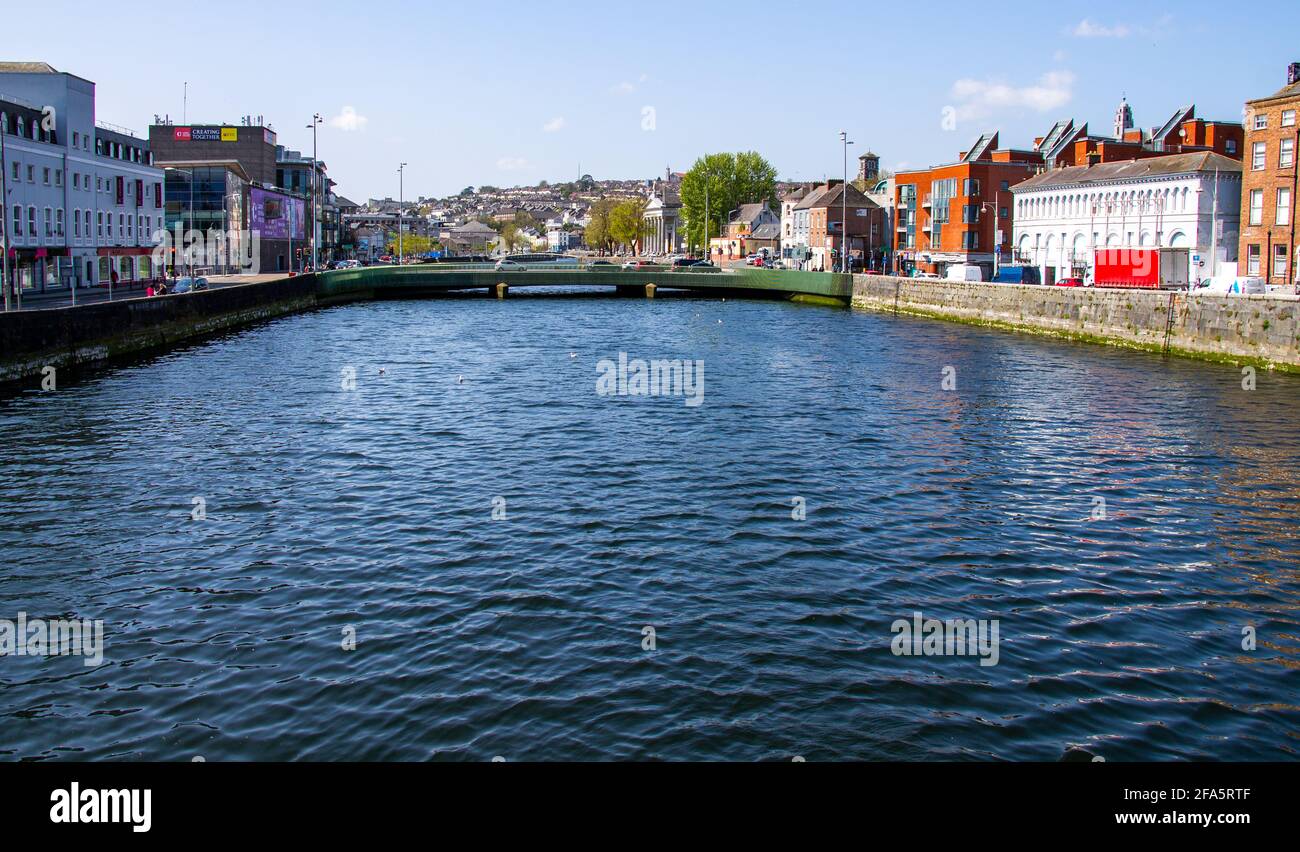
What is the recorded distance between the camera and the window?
65.5m

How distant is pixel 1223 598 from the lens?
58.4 ft

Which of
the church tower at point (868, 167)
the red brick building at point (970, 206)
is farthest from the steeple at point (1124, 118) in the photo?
the church tower at point (868, 167)

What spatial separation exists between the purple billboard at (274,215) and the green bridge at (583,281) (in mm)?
24497

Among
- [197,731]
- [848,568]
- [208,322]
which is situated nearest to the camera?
[197,731]

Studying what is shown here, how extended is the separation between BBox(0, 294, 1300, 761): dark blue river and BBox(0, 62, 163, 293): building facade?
33.5 meters

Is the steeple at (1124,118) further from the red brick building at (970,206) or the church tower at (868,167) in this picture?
the church tower at (868,167)

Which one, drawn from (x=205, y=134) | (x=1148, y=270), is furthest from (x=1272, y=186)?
(x=205, y=134)

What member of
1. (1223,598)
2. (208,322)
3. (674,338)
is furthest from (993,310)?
(1223,598)

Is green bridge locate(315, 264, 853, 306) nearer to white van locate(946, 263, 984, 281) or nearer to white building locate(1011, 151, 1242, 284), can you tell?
white van locate(946, 263, 984, 281)

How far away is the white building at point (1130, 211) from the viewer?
256 ft

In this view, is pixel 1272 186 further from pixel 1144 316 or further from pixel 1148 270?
pixel 1144 316

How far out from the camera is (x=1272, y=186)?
6431cm

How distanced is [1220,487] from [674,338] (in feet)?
139
